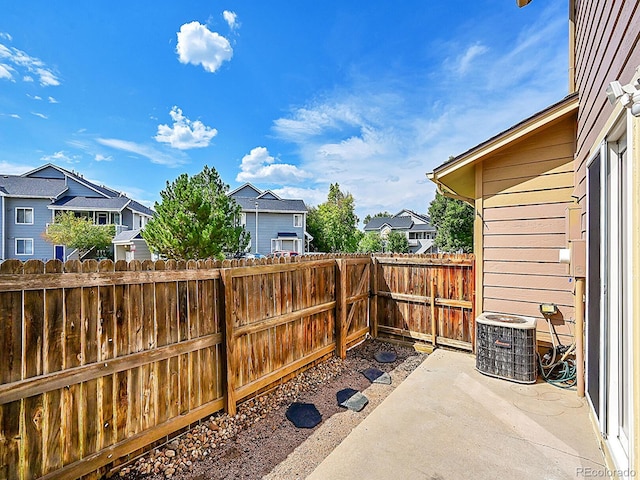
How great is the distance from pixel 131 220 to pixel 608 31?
26.6 metres

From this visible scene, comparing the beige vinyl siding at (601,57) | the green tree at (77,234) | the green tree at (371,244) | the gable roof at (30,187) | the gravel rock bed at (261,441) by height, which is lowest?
the gravel rock bed at (261,441)

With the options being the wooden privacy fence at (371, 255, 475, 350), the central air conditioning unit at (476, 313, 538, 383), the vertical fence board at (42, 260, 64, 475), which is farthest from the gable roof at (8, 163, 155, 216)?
the central air conditioning unit at (476, 313, 538, 383)

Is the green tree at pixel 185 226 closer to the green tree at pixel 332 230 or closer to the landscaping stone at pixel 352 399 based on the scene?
the landscaping stone at pixel 352 399

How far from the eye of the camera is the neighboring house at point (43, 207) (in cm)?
1916

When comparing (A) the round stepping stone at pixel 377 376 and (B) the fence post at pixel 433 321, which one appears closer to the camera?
(A) the round stepping stone at pixel 377 376

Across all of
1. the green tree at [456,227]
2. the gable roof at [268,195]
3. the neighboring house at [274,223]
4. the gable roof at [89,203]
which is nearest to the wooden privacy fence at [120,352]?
the green tree at [456,227]

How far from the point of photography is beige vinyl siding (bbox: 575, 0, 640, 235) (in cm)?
150

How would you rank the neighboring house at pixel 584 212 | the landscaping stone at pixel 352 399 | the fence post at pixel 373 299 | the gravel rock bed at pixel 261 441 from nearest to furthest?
1. the neighboring house at pixel 584 212
2. the gravel rock bed at pixel 261 441
3. the landscaping stone at pixel 352 399
4. the fence post at pixel 373 299

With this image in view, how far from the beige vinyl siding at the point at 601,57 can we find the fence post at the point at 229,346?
10.5ft

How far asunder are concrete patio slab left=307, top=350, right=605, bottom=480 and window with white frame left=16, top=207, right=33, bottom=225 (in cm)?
2629

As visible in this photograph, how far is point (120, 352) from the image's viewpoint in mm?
2246

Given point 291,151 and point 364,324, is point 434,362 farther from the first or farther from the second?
point 291,151

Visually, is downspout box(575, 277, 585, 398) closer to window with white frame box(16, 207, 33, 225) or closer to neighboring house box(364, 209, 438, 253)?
window with white frame box(16, 207, 33, 225)

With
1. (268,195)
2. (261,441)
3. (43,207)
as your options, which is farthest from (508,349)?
(43,207)
